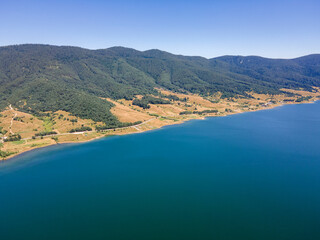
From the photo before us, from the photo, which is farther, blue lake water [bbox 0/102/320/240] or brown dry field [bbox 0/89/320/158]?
brown dry field [bbox 0/89/320/158]

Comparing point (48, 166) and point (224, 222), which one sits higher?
point (48, 166)

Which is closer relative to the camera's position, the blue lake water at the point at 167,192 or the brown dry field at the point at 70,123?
the blue lake water at the point at 167,192

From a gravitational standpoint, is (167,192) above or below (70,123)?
below

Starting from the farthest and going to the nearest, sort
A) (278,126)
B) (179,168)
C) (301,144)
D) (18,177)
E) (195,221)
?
1. (278,126)
2. (301,144)
3. (179,168)
4. (18,177)
5. (195,221)

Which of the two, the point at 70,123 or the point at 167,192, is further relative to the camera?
the point at 70,123

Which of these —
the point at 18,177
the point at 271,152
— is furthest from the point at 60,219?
the point at 271,152

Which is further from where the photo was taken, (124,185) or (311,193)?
(124,185)

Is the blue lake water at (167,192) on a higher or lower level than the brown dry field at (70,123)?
lower

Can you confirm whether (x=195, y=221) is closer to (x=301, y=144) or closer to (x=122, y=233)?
(x=122, y=233)
